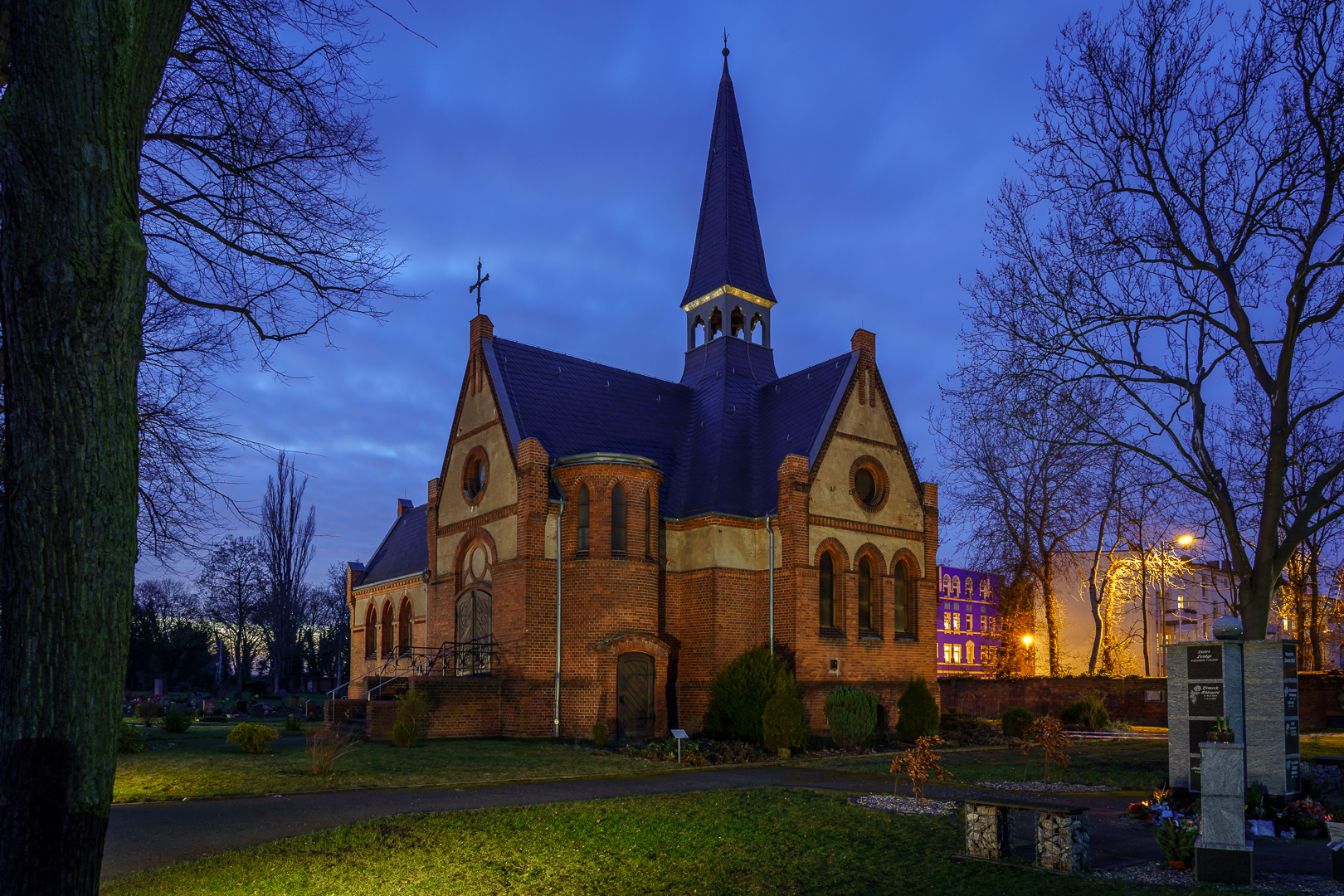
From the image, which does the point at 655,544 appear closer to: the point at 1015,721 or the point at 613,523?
the point at 613,523

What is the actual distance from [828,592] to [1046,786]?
40.2 ft

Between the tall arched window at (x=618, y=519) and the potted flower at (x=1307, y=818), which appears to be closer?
the potted flower at (x=1307, y=818)

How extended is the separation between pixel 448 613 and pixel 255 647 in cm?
5300

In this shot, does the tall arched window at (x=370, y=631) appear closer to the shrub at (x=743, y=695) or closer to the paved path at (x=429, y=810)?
the shrub at (x=743, y=695)

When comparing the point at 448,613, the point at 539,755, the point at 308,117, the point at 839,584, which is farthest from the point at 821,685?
the point at 308,117

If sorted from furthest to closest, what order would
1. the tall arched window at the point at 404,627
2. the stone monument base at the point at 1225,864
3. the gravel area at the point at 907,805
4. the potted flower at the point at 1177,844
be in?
the tall arched window at the point at 404,627 < the gravel area at the point at 907,805 < the potted flower at the point at 1177,844 < the stone monument base at the point at 1225,864

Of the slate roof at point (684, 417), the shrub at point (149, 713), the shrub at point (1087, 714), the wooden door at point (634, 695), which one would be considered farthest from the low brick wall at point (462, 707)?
the shrub at point (1087, 714)

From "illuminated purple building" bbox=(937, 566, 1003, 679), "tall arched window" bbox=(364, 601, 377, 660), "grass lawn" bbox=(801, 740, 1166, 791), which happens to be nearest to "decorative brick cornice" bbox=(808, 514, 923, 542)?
"grass lawn" bbox=(801, 740, 1166, 791)

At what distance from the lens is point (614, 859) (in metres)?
9.60

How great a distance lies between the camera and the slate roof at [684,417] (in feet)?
92.0

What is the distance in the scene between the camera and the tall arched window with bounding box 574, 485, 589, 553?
25812mm

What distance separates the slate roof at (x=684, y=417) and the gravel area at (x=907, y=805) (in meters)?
13.4

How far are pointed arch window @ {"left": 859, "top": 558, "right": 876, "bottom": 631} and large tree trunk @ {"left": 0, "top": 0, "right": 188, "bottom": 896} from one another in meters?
25.4

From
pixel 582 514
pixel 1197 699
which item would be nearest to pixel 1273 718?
pixel 1197 699
